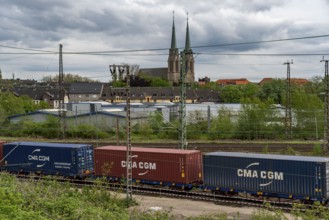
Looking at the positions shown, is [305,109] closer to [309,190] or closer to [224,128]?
[224,128]

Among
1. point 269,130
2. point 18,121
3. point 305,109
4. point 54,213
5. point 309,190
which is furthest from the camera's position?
point 18,121

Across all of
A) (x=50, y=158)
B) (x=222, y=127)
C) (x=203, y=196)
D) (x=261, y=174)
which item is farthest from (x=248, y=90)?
(x=261, y=174)

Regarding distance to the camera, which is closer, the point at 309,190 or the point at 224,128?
the point at 309,190

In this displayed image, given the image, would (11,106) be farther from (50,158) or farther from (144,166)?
(144,166)

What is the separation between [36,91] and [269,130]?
3570 inches

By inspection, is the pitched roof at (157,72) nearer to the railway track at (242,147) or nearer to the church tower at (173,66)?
the church tower at (173,66)

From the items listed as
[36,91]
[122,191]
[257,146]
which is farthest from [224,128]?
[36,91]

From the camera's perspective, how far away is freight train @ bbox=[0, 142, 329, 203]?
22375 millimetres

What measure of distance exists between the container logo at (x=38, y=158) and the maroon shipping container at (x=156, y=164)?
465cm

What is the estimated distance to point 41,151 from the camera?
104 ft

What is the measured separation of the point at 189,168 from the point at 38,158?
13.0 meters

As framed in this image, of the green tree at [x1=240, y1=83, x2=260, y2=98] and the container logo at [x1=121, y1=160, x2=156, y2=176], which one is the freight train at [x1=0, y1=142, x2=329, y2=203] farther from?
Answer: the green tree at [x1=240, y1=83, x2=260, y2=98]

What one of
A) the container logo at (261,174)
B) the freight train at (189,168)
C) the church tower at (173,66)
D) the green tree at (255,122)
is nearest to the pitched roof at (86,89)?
the church tower at (173,66)

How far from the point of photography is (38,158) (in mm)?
32062
